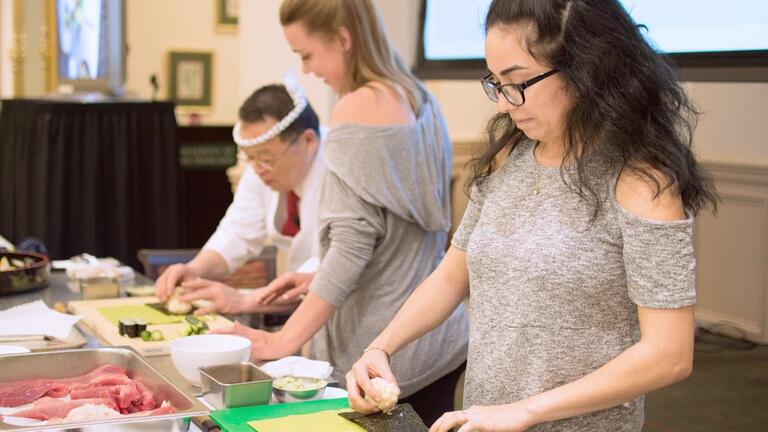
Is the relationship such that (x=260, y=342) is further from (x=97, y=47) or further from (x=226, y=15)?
(x=226, y=15)

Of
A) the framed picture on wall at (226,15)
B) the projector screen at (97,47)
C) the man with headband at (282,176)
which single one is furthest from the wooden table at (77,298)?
the framed picture on wall at (226,15)

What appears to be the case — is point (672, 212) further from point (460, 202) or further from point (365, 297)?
point (460, 202)

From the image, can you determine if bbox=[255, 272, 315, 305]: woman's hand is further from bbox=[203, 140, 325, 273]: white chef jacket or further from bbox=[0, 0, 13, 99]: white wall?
bbox=[0, 0, 13, 99]: white wall

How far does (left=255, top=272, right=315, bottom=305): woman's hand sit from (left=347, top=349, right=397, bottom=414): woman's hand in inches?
31.1

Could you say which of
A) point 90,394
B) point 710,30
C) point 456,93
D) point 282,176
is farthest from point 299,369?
point 456,93

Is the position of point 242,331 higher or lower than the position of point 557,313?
lower

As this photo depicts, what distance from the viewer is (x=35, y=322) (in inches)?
91.2

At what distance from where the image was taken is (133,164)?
504 cm

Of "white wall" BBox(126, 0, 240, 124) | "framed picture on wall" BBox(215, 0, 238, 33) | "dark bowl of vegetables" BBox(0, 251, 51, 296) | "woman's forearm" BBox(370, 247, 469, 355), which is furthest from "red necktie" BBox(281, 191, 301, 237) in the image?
"framed picture on wall" BBox(215, 0, 238, 33)

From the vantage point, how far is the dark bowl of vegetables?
2750 millimetres

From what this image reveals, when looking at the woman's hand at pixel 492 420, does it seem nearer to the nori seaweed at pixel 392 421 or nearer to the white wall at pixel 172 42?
the nori seaweed at pixel 392 421

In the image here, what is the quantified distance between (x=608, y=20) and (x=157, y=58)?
6.83 meters

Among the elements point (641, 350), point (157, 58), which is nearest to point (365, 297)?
point (641, 350)

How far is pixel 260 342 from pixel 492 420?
2.64 feet
